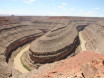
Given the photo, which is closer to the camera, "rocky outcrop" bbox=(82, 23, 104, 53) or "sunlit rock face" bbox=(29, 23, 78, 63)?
"sunlit rock face" bbox=(29, 23, 78, 63)

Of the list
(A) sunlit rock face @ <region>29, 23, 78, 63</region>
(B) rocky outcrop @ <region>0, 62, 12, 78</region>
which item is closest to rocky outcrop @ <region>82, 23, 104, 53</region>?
(A) sunlit rock face @ <region>29, 23, 78, 63</region>

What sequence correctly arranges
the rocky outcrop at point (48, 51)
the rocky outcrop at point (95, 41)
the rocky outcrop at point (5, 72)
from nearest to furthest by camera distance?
the rocky outcrop at point (5, 72)
the rocky outcrop at point (48, 51)
the rocky outcrop at point (95, 41)

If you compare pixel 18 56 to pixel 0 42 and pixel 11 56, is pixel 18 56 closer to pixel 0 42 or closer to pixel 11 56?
pixel 11 56

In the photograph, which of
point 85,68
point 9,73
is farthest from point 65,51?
point 85,68

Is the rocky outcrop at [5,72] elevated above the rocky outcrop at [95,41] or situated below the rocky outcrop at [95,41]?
below

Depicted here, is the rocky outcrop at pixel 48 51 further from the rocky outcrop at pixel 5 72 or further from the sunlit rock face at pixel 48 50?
the rocky outcrop at pixel 5 72

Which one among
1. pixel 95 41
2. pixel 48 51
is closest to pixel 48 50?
pixel 48 51

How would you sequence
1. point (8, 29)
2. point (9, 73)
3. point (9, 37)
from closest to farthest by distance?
point (9, 73)
point (9, 37)
point (8, 29)

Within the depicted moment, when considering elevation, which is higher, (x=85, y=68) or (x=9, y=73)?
(x=85, y=68)

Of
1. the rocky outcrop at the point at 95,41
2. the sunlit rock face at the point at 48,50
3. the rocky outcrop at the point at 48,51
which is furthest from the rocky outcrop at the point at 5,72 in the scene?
the rocky outcrop at the point at 95,41

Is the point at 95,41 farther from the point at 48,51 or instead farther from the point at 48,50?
the point at 48,51

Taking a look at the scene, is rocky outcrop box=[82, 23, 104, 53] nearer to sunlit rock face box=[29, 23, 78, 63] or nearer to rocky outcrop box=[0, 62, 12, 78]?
sunlit rock face box=[29, 23, 78, 63]
